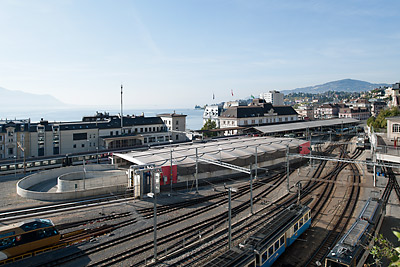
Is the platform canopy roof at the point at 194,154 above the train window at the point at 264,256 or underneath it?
above

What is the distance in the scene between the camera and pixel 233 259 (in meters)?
12.3

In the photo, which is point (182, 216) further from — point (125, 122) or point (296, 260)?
point (125, 122)

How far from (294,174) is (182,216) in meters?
20.8

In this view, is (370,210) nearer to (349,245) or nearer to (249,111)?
(349,245)

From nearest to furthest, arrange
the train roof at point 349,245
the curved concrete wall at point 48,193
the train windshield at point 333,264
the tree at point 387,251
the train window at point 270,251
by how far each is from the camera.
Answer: the tree at point 387,251 → the train windshield at point 333,264 → the train roof at point 349,245 → the train window at point 270,251 → the curved concrete wall at point 48,193

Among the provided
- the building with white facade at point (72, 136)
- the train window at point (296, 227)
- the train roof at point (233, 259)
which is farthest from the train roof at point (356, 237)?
the building with white facade at point (72, 136)

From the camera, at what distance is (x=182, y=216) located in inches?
876

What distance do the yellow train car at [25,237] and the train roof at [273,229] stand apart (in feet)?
39.7

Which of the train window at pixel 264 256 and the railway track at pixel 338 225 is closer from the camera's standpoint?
the train window at pixel 264 256

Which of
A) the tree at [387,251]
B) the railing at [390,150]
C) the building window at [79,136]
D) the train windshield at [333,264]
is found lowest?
the train windshield at [333,264]

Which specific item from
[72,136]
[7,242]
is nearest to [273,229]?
[7,242]

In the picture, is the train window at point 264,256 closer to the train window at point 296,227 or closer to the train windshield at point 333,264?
the train windshield at point 333,264

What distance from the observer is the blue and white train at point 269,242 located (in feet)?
40.9

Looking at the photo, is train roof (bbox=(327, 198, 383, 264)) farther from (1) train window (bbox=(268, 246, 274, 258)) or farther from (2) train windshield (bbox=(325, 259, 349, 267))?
(1) train window (bbox=(268, 246, 274, 258))
